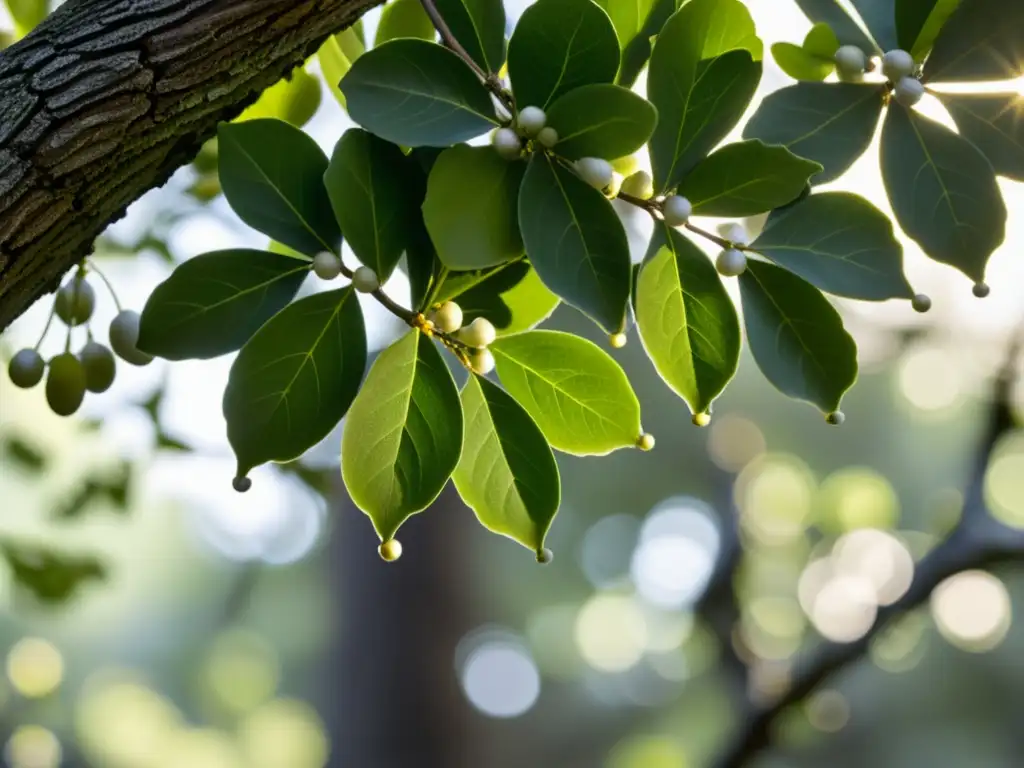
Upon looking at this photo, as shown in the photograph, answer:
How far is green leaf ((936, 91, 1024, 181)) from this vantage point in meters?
0.42

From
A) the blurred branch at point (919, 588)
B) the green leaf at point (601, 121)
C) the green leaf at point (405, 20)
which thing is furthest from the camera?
the blurred branch at point (919, 588)

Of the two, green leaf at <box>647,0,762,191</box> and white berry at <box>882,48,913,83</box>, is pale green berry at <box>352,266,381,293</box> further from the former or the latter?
white berry at <box>882,48,913,83</box>

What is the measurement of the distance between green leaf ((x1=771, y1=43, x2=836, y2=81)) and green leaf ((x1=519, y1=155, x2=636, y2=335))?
155mm

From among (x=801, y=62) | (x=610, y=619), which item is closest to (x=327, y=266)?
(x=801, y=62)

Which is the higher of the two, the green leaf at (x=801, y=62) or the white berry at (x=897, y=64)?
the green leaf at (x=801, y=62)

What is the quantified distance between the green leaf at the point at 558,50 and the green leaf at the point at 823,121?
87mm

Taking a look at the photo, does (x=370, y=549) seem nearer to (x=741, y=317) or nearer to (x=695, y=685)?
(x=695, y=685)

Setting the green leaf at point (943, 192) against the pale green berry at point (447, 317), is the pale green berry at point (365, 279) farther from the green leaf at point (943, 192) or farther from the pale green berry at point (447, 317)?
the green leaf at point (943, 192)

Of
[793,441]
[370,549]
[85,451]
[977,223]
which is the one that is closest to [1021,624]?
[793,441]

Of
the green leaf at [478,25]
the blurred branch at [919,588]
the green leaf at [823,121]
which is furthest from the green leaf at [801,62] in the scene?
the blurred branch at [919,588]

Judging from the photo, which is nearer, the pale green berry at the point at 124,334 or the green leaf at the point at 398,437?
the green leaf at the point at 398,437

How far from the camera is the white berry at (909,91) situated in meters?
0.41

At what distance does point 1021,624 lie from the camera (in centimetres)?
290

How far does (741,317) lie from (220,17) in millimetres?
230
